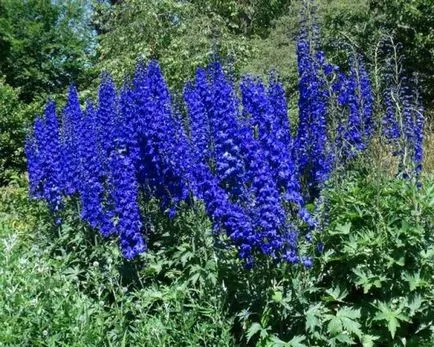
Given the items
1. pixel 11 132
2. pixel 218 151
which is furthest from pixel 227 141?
pixel 11 132

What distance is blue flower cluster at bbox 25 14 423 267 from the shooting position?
13.3 ft

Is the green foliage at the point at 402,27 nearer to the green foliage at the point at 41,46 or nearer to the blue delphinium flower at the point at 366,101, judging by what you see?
the blue delphinium flower at the point at 366,101

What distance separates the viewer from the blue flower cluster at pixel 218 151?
4059 mm

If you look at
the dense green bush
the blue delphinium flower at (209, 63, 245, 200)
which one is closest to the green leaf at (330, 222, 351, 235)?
the dense green bush

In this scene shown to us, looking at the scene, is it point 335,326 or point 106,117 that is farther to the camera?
point 106,117

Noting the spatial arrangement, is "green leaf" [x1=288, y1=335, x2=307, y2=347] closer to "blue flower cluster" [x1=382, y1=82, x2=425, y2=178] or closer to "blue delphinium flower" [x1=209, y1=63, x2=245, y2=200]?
"blue delphinium flower" [x1=209, y1=63, x2=245, y2=200]

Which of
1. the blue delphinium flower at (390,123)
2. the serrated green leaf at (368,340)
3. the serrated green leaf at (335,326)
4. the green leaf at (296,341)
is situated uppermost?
the blue delphinium flower at (390,123)

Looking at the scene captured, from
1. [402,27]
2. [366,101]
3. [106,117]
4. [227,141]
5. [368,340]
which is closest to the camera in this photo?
[368,340]

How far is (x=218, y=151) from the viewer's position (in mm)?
4324

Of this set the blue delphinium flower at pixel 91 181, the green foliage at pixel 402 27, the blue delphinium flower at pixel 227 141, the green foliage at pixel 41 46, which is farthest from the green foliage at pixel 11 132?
the blue delphinium flower at pixel 227 141

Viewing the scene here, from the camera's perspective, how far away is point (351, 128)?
550 cm

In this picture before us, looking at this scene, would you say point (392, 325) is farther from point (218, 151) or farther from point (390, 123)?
point (390, 123)

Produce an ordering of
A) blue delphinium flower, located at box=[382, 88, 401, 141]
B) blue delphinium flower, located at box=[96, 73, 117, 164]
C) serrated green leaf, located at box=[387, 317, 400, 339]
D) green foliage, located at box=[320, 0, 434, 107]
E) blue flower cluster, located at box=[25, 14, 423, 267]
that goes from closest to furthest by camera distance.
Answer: serrated green leaf, located at box=[387, 317, 400, 339], blue flower cluster, located at box=[25, 14, 423, 267], blue delphinium flower, located at box=[96, 73, 117, 164], blue delphinium flower, located at box=[382, 88, 401, 141], green foliage, located at box=[320, 0, 434, 107]

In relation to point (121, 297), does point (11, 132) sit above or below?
below
